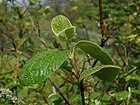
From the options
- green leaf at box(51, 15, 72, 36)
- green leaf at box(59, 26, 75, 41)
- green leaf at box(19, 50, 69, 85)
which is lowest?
green leaf at box(19, 50, 69, 85)

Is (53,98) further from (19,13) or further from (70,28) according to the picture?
(19,13)

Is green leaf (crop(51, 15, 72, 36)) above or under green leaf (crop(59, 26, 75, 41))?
above

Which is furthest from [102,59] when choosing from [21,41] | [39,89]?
[21,41]

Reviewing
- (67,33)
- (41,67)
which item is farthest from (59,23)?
(41,67)

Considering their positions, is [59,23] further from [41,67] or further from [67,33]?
[41,67]

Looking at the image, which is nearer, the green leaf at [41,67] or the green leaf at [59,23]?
the green leaf at [41,67]
